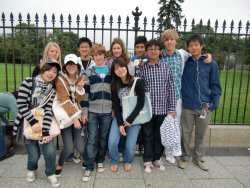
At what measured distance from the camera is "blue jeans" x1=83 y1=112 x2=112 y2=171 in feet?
11.5

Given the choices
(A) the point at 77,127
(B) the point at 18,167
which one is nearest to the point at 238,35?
(A) the point at 77,127

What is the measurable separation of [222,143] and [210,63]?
1.99 metres

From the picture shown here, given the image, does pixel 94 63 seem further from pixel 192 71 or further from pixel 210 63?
pixel 210 63

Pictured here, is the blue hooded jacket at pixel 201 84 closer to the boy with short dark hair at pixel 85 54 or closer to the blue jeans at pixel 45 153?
the boy with short dark hair at pixel 85 54

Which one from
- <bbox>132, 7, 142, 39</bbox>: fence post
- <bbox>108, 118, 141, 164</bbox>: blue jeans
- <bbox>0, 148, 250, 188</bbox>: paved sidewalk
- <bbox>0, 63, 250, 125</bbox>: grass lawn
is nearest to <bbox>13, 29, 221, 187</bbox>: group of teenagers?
<bbox>108, 118, 141, 164</bbox>: blue jeans

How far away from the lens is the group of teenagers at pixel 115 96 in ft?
10.5

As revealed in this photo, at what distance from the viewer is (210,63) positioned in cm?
368

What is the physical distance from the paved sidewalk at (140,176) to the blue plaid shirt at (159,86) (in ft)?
3.28

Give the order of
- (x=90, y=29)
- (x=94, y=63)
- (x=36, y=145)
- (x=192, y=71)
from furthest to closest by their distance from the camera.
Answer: (x=90, y=29)
(x=192, y=71)
(x=94, y=63)
(x=36, y=145)

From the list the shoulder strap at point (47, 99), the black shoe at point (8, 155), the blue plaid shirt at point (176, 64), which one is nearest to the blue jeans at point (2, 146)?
the black shoe at point (8, 155)

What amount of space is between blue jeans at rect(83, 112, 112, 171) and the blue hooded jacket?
1.35 meters

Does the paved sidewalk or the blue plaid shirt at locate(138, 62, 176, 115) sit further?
the blue plaid shirt at locate(138, 62, 176, 115)

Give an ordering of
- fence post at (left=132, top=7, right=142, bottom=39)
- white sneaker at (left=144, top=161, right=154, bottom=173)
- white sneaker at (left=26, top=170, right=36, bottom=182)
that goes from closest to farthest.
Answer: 1. white sneaker at (left=26, top=170, right=36, bottom=182)
2. white sneaker at (left=144, top=161, right=154, bottom=173)
3. fence post at (left=132, top=7, right=142, bottom=39)

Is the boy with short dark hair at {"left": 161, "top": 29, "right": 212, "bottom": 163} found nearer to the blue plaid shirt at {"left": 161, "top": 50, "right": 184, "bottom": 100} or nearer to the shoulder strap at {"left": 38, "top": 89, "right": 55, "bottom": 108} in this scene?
the blue plaid shirt at {"left": 161, "top": 50, "right": 184, "bottom": 100}
